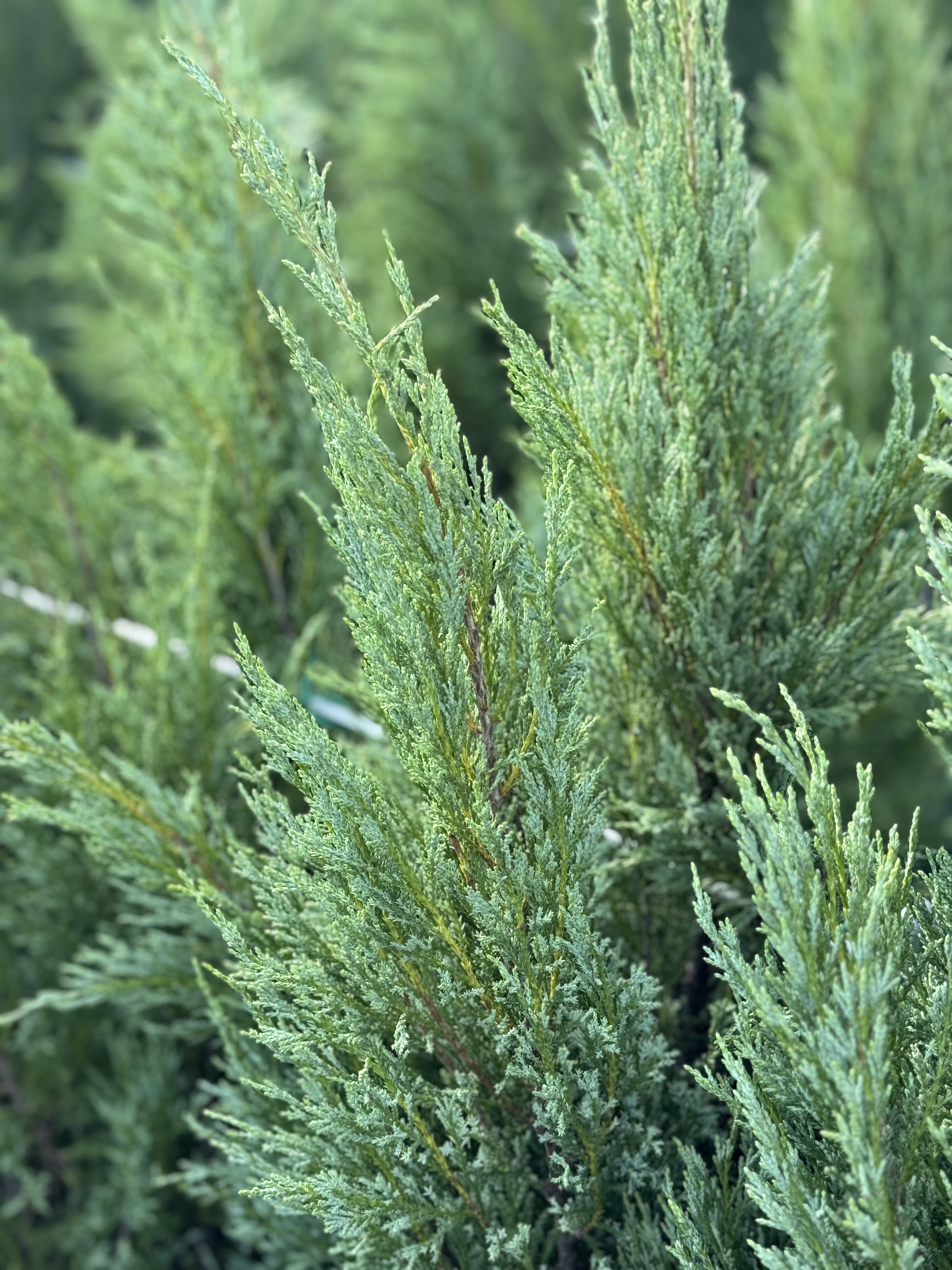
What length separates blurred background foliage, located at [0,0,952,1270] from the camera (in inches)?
114

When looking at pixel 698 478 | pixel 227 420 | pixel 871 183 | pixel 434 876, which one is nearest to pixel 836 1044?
pixel 434 876

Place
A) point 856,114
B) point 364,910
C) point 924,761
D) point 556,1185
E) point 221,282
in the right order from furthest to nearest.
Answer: point 924,761 → point 856,114 → point 221,282 → point 556,1185 → point 364,910

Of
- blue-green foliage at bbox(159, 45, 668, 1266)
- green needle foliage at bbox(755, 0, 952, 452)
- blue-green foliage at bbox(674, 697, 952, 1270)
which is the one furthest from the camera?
green needle foliage at bbox(755, 0, 952, 452)

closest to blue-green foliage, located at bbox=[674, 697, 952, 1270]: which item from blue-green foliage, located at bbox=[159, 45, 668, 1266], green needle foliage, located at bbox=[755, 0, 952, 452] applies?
blue-green foliage, located at bbox=[159, 45, 668, 1266]

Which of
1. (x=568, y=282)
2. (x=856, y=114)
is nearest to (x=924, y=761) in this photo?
(x=856, y=114)

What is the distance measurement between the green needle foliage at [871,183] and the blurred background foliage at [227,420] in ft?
0.04

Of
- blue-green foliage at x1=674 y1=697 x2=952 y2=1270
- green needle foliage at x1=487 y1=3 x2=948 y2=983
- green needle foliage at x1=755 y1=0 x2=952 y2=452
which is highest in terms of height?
green needle foliage at x1=755 y1=0 x2=952 y2=452

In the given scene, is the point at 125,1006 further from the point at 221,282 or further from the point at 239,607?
the point at 221,282

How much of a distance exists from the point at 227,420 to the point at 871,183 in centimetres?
289

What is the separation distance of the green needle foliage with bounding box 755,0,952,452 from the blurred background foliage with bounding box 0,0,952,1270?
12mm

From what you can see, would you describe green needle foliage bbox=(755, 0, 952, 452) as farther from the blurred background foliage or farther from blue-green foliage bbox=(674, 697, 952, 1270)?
blue-green foliage bbox=(674, 697, 952, 1270)

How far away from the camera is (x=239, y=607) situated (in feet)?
10.4

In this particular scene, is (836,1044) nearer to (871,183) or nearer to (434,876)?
(434,876)

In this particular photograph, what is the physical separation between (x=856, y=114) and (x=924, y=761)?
2.85 meters
